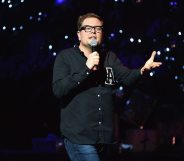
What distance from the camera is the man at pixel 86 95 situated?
3.33m

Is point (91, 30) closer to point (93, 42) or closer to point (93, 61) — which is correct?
point (93, 42)

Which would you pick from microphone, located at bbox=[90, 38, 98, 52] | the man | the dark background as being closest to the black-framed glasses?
the man

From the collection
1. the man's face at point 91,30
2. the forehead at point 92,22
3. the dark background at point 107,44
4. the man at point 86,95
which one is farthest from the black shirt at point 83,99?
the dark background at point 107,44

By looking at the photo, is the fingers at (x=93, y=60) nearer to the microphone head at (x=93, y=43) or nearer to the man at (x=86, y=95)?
the man at (x=86, y=95)

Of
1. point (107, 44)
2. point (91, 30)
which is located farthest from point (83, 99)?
point (107, 44)

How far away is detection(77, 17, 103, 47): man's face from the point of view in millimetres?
3482

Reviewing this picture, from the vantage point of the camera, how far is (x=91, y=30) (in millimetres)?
3496

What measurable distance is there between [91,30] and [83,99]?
497 millimetres

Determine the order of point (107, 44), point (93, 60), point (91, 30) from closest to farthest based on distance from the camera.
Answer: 1. point (93, 60)
2. point (91, 30)
3. point (107, 44)

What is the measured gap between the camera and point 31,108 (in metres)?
8.79

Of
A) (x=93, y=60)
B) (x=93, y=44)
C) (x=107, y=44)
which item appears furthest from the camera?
(x=107, y=44)

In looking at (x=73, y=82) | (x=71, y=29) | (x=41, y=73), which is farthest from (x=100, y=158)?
(x=41, y=73)

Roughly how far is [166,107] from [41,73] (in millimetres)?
2322

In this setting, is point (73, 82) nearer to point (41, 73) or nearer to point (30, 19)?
point (30, 19)
